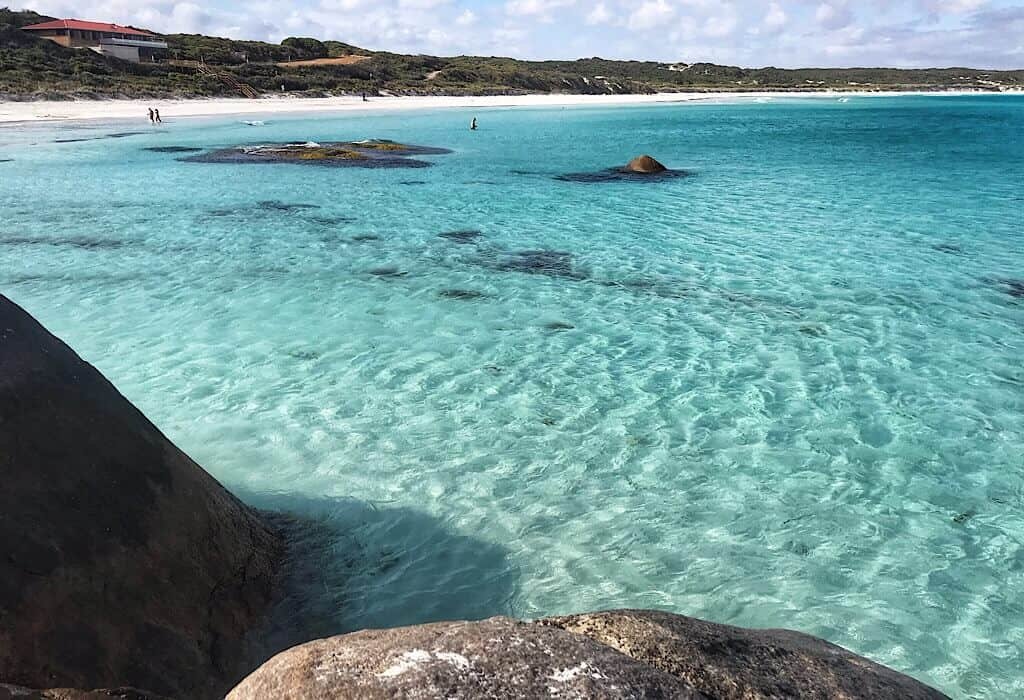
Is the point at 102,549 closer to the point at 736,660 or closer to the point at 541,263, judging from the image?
the point at 736,660

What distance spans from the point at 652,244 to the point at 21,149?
1370 inches

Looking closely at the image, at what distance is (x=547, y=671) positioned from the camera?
8.18ft

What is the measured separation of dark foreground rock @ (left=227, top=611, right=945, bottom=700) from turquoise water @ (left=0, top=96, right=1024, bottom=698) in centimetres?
288

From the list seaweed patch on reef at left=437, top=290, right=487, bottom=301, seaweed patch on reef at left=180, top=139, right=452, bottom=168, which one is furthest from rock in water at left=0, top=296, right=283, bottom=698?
seaweed patch on reef at left=180, top=139, right=452, bottom=168

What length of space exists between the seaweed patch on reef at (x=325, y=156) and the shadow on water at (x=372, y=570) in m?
27.6

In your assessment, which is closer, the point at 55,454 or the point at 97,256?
the point at 55,454

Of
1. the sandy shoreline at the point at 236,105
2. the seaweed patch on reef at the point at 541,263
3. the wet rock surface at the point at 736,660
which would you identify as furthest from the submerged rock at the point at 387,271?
the sandy shoreline at the point at 236,105

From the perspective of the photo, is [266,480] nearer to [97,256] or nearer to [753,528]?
[753,528]

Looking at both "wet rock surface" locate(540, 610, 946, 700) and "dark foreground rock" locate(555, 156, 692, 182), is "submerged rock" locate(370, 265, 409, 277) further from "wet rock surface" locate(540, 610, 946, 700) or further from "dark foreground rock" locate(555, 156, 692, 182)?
"dark foreground rock" locate(555, 156, 692, 182)

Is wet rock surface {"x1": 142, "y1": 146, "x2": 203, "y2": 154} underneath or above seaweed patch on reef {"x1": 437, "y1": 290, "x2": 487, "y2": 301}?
above

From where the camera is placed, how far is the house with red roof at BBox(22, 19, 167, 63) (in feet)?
306

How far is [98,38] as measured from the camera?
3821 inches

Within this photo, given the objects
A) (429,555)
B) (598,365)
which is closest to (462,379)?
(598,365)

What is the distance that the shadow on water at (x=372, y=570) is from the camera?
5.51 metres
